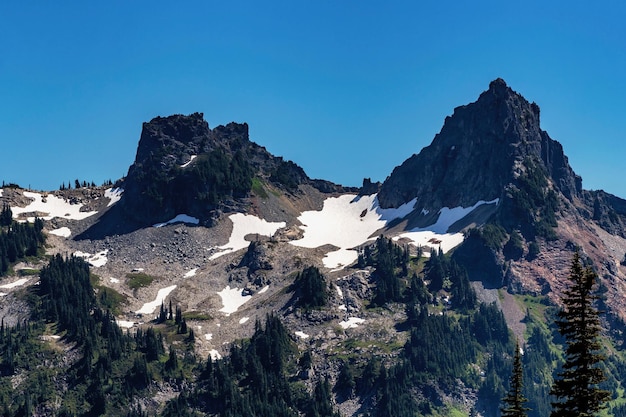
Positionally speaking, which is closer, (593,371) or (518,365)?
(593,371)

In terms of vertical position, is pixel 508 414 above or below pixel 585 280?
below

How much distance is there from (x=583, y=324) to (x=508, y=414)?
927cm

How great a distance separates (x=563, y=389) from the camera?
5784 cm

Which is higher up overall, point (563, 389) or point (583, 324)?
point (583, 324)

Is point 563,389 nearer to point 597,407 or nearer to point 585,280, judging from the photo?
point 597,407

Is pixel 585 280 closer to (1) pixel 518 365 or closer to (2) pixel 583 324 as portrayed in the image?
(2) pixel 583 324

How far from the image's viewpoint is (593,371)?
57312 mm

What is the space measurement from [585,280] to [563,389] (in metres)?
6.70

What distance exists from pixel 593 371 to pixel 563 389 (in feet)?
6.86

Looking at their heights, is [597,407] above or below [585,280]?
below

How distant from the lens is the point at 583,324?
191 feet

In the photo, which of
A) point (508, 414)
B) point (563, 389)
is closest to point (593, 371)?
point (563, 389)

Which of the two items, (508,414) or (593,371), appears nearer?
(593,371)

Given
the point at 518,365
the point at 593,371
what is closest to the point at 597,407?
the point at 593,371
